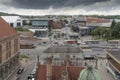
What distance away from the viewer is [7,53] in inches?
2655

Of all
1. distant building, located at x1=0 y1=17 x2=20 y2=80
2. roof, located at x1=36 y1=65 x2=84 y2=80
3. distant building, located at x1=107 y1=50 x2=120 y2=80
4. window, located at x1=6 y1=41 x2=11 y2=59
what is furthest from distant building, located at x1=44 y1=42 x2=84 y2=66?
roof, located at x1=36 y1=65 x2=84 y2=80

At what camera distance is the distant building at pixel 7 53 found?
6253 cm

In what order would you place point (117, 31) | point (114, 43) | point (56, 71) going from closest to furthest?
point (56, 71), point (114, 43), point (117, 31)

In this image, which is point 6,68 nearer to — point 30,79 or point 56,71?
point 30,79

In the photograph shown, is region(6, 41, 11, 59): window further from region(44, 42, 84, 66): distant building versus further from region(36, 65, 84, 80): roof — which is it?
region(36, 65, 84, 80): roof

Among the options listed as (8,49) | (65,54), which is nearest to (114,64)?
(65,54)

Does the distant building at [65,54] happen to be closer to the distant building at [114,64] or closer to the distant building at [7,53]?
the distant building at [114,64]

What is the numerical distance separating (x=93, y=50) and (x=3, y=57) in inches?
2492

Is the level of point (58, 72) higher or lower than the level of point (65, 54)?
lower

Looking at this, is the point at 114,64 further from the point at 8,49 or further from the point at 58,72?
the point at 58,72

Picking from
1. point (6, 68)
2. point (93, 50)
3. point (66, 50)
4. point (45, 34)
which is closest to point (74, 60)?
point (66, 50)

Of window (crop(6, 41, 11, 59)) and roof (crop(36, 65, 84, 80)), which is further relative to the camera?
window (crop(6, 41, 11, 59))

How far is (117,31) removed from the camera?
174 m

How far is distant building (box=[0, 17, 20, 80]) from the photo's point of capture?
6253cm
